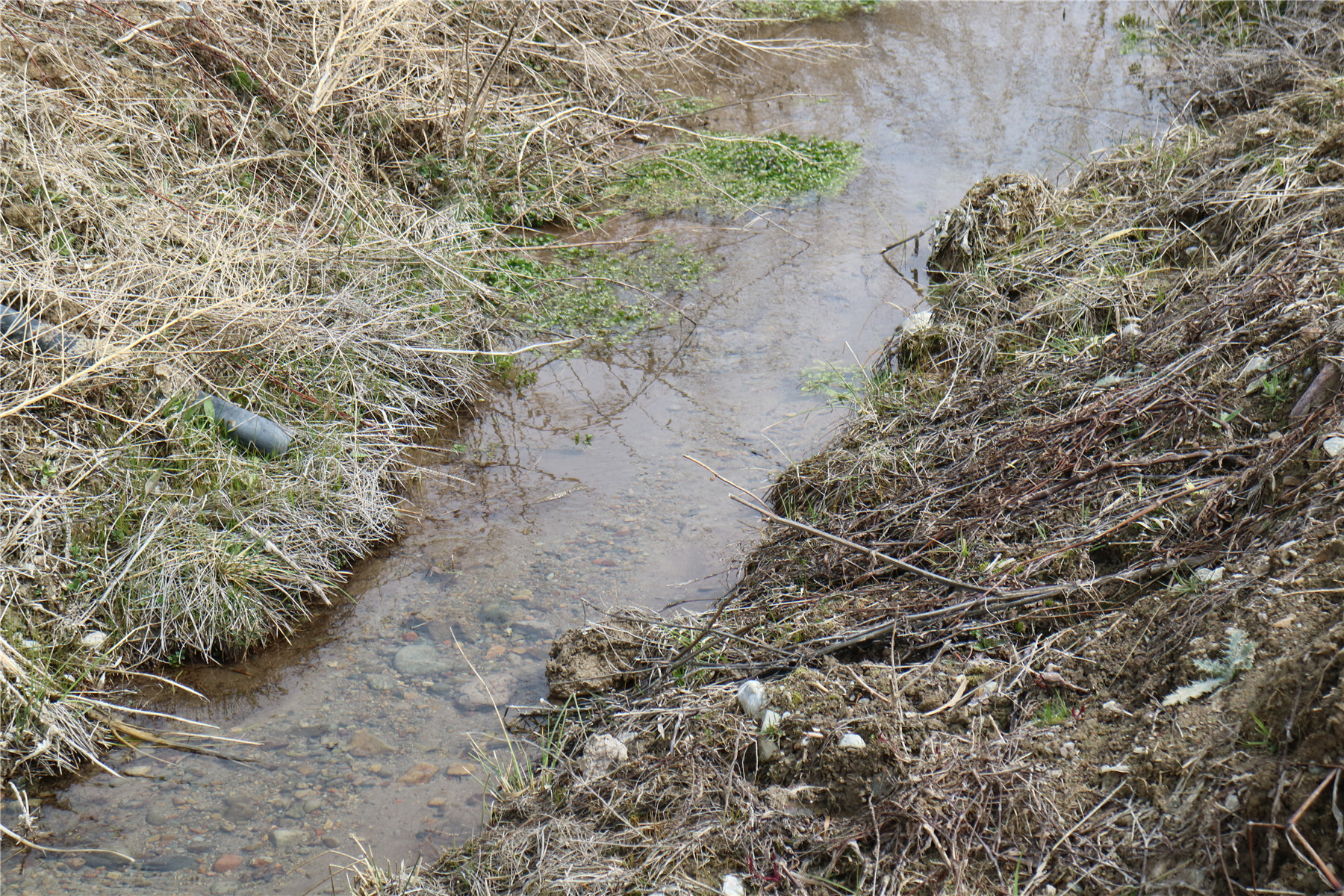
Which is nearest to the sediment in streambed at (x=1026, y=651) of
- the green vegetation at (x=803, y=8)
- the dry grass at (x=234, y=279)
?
the dry grass at (x=234, y=279)

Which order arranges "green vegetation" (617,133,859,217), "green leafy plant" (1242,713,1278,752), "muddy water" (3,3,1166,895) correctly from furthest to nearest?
"green vegetation" (617,133,859,217) → "muddy water" (3,3,1166,895) → "green leafy plant" (1242,713,1278,752)

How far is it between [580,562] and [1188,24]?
265 inches

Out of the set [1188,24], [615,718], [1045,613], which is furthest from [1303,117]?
[615,718]

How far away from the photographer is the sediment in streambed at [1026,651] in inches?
72.4

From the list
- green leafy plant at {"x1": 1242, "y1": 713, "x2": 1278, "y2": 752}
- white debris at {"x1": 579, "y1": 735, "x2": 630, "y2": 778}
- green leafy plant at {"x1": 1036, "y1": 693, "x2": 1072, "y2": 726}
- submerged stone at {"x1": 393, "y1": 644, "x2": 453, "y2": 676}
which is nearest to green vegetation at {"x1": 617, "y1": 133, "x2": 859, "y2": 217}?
submerged stone at {"x1": 393, "y1": 644, "x2": 453, "y2": 676}

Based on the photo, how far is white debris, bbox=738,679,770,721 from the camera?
2.42 meters

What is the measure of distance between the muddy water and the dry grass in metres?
0.24

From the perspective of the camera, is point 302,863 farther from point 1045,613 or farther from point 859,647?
point 1045,613

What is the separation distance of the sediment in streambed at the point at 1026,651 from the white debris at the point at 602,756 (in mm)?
12

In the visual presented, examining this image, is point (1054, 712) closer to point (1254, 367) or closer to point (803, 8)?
point (1254, 367)

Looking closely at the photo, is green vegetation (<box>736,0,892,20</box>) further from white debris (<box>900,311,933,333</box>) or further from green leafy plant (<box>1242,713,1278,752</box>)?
green leafy plant (<box>1242,713,1278,752</box>)

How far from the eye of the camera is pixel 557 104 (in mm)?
6012

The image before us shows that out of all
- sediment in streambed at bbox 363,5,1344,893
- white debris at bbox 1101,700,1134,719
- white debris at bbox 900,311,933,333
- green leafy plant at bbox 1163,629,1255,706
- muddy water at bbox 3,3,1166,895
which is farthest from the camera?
white debris at bbox 900,311,933,333

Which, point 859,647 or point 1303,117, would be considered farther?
point 1303,117
